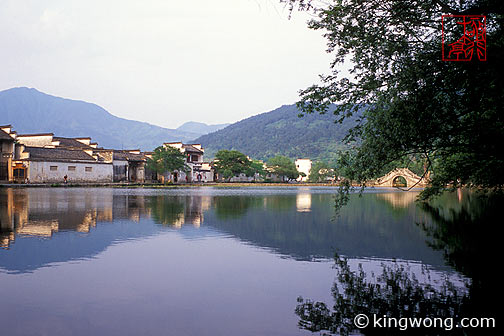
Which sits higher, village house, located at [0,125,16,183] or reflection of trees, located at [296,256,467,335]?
village house, located at [0,125,16,183]

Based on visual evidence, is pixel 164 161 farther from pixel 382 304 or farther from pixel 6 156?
pixel 382 304

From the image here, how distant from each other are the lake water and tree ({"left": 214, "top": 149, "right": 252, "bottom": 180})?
206 ft

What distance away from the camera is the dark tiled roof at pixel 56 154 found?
52531 mm

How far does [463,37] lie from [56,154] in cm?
5711

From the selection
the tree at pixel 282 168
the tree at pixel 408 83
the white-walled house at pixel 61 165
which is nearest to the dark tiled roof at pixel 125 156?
the white-walled house at pixel 61 165

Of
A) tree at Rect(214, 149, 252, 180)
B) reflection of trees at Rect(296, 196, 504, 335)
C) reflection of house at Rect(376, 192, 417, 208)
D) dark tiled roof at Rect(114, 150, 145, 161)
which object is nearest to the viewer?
reflection of trees at Rect(296, 196, 504, 335)

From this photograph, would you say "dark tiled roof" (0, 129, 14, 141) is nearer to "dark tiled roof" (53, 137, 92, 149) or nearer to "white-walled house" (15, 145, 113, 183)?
"white-walled house" (15, 145, 113, 183)

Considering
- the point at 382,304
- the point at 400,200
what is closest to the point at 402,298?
the point at 382,304

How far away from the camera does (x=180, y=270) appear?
8.01 metres

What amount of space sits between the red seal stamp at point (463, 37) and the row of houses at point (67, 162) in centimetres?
5227

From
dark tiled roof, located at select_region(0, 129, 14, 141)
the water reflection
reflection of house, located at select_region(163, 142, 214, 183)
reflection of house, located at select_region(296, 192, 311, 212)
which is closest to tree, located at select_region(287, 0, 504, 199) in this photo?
the water reflection

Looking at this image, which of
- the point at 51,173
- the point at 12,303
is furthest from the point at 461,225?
the point at 51,173

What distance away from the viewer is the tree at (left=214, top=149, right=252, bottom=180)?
256 feet

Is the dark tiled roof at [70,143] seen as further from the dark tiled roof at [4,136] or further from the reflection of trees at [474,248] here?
the reflection of trees at [474,248]
